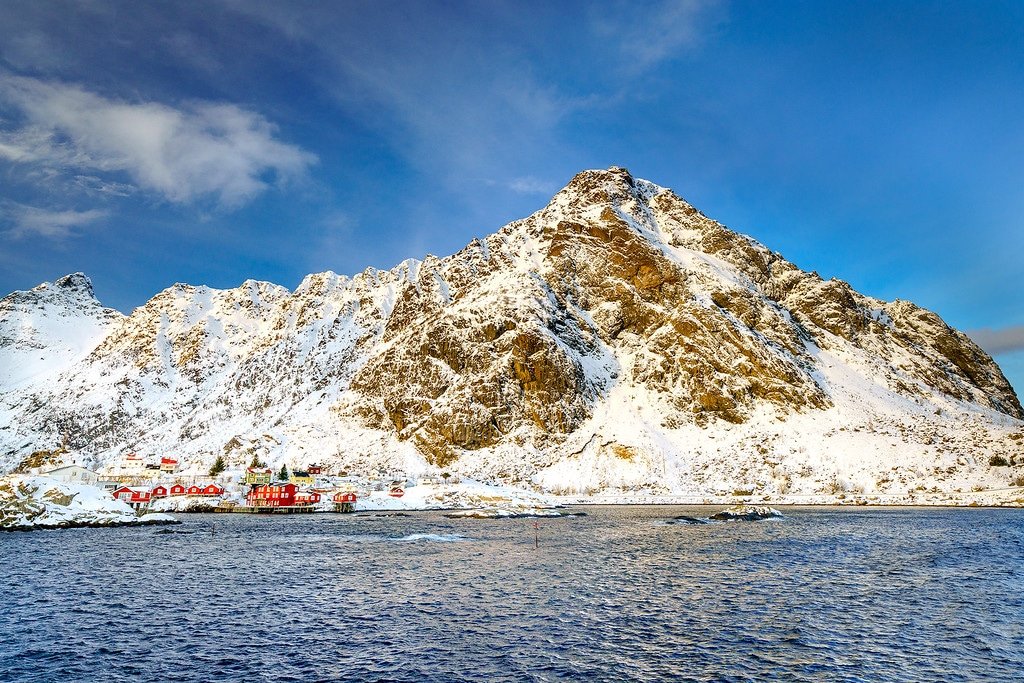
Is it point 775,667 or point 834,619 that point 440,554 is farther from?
point 775,667

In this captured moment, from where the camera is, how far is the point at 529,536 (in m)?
86.8

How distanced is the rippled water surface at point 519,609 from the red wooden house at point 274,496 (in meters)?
66.8

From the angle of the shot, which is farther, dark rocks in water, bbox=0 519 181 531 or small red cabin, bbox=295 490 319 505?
small red cabin, bbox=295 490 319 505

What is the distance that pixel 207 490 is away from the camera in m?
154

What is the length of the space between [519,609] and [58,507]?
9138cm

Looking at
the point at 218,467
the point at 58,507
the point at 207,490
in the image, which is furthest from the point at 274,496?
the point at 58,507

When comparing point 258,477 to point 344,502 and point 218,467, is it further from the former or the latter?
point 344,502

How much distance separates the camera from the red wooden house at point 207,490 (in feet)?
502

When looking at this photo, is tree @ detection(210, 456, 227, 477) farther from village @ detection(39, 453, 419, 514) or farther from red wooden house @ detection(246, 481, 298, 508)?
red wooden house @ detection(246, 481, 298, 508)

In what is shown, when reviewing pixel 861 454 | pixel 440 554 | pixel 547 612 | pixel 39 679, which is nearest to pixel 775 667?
pixel 547 612

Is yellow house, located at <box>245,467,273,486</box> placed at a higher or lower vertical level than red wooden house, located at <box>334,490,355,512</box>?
higher

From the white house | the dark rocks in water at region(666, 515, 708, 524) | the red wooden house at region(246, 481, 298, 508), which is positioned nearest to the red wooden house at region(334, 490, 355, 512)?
the red wooden house at region(246, 481, 298, 508)

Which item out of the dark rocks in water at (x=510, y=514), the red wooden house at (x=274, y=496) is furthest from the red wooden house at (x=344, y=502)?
the dark rocks in water at (x=510, y=514)

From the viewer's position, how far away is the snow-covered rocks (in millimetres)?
97625
